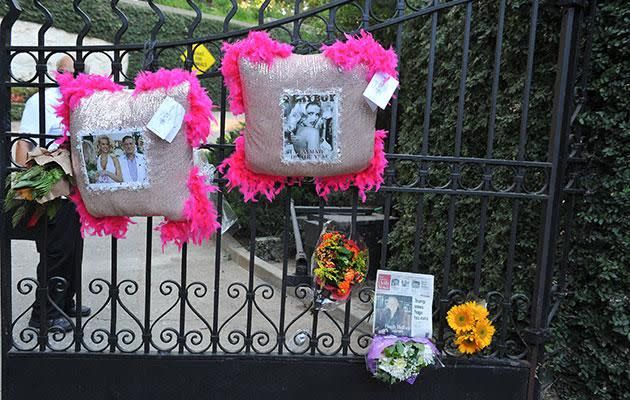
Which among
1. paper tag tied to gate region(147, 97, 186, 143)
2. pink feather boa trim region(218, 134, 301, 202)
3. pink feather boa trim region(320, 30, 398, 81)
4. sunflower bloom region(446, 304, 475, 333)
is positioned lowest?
sunflower bloom region(446, 304, 475, 333)

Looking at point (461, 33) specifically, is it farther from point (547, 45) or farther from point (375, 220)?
point (375, 220)

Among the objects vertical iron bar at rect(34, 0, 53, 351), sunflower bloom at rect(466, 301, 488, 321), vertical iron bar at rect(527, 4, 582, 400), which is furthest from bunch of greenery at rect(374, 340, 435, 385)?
vertical iron bar at rect(34, 0, 53, 351)

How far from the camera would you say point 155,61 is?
9.12ft

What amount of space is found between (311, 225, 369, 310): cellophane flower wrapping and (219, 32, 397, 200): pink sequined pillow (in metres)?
0.41

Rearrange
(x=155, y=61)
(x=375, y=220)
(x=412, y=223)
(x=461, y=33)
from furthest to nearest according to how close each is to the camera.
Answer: (x=375, y=220) < (x=412, y=223) < (x=461, y=33) < (x=155, y=61)

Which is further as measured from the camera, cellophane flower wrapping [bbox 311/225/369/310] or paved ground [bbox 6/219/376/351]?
paved ground [bbox 6/219/376/351]

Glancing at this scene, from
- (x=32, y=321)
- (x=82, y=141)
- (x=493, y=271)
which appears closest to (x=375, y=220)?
(x=493, y=271)

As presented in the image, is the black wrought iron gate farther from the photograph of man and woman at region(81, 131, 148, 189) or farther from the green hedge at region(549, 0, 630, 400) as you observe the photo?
the photograph of man and woman at region(81, 131, 148, 189)

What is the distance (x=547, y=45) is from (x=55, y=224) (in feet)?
10.8

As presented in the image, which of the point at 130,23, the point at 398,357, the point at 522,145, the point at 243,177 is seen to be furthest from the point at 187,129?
the point at 130,23

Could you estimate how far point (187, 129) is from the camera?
2619 millimetres

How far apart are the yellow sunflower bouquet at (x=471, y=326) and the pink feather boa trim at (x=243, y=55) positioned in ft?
4.91

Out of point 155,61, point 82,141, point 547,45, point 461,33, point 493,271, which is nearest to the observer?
point 82,141

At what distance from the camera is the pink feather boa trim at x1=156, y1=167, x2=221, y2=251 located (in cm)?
264
